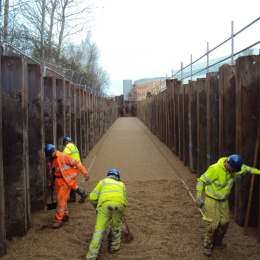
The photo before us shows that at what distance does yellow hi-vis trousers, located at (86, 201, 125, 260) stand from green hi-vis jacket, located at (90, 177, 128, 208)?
2.5 inches

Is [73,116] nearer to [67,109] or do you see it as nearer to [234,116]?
[67,109]

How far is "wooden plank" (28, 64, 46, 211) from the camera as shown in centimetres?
642

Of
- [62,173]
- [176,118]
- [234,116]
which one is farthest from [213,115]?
[176,118]

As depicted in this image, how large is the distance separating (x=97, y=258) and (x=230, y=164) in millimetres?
2383

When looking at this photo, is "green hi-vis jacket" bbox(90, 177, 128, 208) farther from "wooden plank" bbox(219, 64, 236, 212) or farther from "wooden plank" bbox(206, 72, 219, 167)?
"wooden plank" bbox(206, 72, 219, 167)

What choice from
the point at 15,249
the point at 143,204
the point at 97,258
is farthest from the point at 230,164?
the point at 15,249

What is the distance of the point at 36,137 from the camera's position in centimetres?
646

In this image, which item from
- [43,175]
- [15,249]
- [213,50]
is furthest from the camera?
[213,50]

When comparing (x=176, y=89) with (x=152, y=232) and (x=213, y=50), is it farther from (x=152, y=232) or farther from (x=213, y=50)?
(x=152, y=232)

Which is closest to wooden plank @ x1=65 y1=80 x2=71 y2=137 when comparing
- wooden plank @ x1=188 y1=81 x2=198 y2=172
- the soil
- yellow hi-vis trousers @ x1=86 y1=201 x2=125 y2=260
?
the soil

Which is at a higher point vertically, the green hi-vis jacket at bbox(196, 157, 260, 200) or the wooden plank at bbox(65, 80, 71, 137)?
the wooden plank at bbox(65, 80, 71, 137)

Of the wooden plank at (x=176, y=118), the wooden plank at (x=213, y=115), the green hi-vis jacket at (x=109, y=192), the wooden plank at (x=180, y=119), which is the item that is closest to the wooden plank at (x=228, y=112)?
the wooden plank at (x=213, y=115)

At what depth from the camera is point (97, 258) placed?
4.38 m

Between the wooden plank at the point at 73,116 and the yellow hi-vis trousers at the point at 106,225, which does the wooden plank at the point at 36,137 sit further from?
the wooden plank at the point at 73,116
